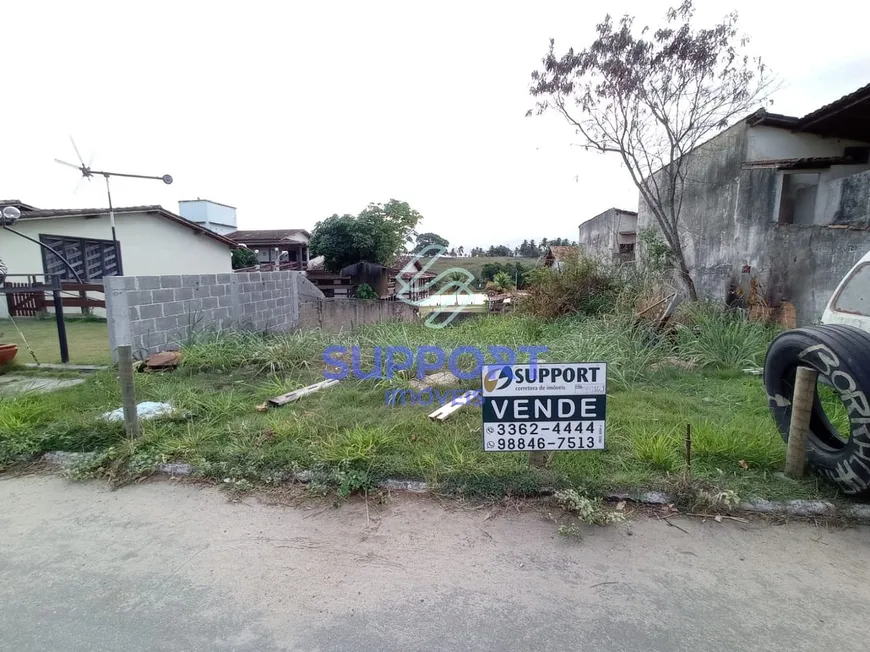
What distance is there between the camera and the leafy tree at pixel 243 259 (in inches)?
980

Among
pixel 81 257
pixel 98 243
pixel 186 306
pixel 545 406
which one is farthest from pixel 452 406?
pixel 98 243

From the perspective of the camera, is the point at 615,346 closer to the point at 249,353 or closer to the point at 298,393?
the point at 298,393

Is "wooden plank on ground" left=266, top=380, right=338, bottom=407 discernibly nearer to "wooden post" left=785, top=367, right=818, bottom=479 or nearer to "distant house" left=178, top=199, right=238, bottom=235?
"wooden post" left=785, top=367, right=818, bottom=479

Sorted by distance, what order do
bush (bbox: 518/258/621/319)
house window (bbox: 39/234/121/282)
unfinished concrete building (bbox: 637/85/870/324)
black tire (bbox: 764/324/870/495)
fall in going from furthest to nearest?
house window (bbox: 39/234/121/282)
bush (bbox: 518/258/621/319)
unfinished concrete building (bbox: 637/85/870/324)
black tire (bbox: 764/324/870/495)

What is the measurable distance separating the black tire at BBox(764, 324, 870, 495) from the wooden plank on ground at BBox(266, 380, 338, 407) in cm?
443

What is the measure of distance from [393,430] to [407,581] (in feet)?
5.42

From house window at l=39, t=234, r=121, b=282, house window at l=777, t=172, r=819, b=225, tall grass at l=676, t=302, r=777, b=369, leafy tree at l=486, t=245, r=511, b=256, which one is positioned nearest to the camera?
tall grass at l=676, t=302, r=777, b=369

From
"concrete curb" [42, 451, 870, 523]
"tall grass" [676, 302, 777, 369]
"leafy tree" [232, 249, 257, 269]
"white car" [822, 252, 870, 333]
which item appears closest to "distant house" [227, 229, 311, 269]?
"leafy tree" [232, 249, 257, 269]

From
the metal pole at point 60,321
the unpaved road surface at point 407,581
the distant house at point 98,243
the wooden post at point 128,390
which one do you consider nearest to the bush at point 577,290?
the unpaved road surface at point 407,581

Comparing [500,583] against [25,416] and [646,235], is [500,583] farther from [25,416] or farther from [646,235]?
[646,235]

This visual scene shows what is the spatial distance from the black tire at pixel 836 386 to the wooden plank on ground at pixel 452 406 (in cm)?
266

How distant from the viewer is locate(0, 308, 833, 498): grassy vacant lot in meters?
3.08

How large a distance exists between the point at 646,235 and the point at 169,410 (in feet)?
33.3

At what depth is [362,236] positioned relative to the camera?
16250 millimetres
